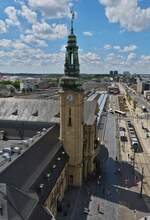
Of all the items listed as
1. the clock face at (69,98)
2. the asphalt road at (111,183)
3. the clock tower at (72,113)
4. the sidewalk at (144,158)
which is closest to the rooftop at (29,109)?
the clock tower at (72,113)

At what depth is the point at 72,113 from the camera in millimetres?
63562

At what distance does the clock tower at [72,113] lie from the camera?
61.9 meters

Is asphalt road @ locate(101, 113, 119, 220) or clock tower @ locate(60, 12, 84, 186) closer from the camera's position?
asphalt road @ locate(101, 113, 119, 220)

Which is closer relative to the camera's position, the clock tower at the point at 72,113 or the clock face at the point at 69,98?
the clock tower at the point at 72,113

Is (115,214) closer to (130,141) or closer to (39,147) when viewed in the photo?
(39,147)

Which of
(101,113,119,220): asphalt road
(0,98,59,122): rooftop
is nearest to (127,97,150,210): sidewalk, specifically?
(101,113,119,220): asphalt road

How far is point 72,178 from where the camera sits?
65750 mm

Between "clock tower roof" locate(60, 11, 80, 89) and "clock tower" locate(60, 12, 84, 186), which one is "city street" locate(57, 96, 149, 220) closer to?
"clock tower" locate(60, 12, 84, 186)

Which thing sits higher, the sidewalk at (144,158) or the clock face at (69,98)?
the clock face at (69,98)

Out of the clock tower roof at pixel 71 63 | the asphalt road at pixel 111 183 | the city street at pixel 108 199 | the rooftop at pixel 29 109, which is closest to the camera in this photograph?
the city street at pixel 108 199

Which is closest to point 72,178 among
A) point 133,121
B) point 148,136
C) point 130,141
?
point 130,141

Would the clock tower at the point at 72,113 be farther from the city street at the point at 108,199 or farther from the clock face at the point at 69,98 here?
the city street at the point at 108,199

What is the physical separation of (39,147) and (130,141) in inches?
2352

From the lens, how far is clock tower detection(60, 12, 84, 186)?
61.9m
